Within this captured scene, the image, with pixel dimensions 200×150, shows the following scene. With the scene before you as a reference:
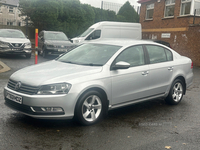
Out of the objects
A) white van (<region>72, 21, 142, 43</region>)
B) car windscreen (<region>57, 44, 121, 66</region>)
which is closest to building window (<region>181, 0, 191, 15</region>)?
white van (<region>72, 21, 142, 43</region>)

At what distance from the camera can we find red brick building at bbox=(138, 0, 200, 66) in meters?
19.7

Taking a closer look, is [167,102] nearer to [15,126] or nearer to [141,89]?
[141,89]

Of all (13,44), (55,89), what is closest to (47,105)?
(55,89)

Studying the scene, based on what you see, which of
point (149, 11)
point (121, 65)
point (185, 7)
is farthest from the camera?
point (149, 11)

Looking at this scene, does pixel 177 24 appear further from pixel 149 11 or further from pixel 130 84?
pixel 130 84

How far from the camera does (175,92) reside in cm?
696

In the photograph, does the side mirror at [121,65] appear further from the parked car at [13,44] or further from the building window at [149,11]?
the building window at [149,11]

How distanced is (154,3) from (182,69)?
18.5 metres

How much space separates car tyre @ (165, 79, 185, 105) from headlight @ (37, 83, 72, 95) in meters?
3.14

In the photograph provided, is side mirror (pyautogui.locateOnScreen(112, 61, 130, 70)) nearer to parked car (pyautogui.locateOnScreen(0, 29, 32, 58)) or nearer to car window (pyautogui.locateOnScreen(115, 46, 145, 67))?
car window (pyautogui.locateOnScreen(115, 46, 145, 67))

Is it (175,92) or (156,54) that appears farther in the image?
(175,92)

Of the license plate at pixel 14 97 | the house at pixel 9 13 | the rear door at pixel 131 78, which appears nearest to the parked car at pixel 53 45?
the rear door at pixel 131 78

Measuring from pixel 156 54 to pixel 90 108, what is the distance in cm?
237

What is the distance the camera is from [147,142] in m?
4.37
